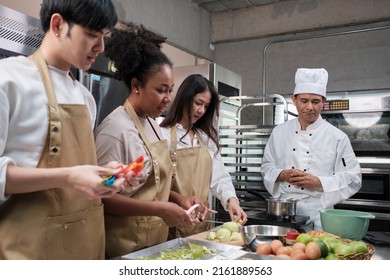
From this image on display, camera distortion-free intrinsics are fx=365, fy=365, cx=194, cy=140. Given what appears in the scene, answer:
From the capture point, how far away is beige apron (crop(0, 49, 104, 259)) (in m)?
0.91

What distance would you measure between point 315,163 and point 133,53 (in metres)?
1.45

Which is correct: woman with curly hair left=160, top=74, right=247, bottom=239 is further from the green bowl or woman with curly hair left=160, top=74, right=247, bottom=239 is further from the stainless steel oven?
the stainless steel oven

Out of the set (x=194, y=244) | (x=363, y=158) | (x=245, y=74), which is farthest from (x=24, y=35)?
(x=245, y=74)

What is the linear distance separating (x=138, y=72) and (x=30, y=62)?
519 mm

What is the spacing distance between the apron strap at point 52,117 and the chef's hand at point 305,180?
1582 millimetres

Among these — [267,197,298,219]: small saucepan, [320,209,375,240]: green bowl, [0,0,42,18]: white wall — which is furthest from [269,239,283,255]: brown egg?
[0,0,42,18]: white wall

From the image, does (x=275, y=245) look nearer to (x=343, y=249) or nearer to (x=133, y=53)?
(x=343, y=249)

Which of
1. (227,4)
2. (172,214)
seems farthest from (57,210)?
(227,4)

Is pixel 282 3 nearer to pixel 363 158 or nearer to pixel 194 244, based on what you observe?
pixel 363 158

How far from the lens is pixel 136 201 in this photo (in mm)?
1218

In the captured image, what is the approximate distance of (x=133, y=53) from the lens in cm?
142

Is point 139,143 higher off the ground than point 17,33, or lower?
lower

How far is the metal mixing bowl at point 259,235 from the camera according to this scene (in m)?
1.30

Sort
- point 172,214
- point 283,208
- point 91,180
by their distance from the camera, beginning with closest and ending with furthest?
1. point 91,180
2. point 172,214
3. point 283,208
